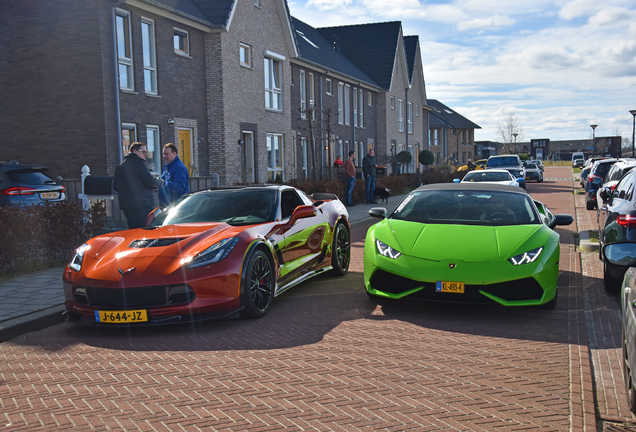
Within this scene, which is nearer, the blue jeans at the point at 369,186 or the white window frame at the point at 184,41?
the white window frame at the point at 184,41

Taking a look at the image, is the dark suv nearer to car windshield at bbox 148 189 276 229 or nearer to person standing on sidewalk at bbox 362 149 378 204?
car windshield at bbox 148 189 276 229

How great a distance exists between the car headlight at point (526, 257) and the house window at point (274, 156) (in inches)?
788

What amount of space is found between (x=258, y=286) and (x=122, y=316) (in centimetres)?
134

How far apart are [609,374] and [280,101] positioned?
23.8 m

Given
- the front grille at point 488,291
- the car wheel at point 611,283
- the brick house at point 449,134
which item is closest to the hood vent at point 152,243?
the front grille at point 488,291

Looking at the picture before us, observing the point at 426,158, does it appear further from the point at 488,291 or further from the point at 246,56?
the point at 488,291

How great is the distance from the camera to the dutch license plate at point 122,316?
5609 mm

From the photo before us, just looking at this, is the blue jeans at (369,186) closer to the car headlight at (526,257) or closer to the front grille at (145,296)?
the car headlight at (526,257)

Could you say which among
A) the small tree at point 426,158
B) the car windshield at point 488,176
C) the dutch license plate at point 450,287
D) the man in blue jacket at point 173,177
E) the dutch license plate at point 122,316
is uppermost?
the small tree at point 426,158

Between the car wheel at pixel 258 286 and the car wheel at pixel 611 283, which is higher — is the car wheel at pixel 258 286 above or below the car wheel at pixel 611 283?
above

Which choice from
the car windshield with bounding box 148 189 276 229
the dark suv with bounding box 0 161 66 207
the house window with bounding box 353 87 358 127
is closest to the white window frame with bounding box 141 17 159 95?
the dark suv with bounding box 0 161 66 207

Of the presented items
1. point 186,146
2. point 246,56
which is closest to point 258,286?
point 186,146

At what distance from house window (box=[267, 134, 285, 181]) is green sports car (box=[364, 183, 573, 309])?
19.0 metres

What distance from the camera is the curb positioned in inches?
228
